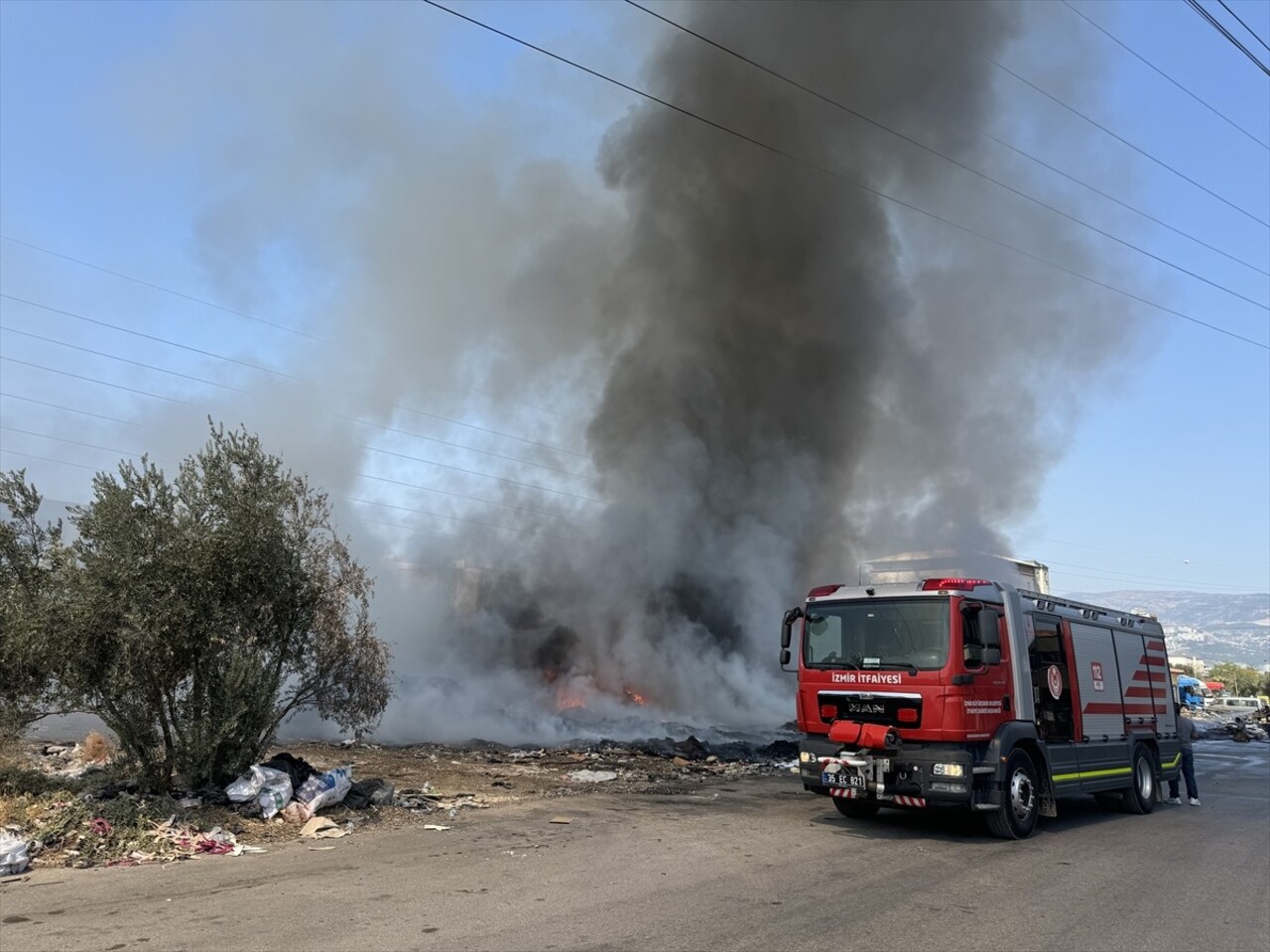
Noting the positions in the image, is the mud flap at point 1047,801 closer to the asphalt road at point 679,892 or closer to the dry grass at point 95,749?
the asphalt road at point 679,892

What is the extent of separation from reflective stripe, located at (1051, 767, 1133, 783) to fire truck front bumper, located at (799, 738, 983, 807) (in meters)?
1.63

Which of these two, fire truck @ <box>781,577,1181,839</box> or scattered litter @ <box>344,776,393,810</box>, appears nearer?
fire truck @ <box>781,577,1181,839</box>

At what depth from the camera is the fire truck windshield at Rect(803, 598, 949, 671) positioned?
27.6 feet

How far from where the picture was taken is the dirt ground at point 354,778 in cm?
697

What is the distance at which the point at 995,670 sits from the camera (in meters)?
8.49

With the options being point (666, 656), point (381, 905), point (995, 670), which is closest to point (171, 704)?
point (381, 905)

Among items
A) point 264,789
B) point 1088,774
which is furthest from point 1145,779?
point 264,789

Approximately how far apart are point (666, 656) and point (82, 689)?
20.4 m

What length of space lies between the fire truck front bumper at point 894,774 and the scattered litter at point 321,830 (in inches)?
185

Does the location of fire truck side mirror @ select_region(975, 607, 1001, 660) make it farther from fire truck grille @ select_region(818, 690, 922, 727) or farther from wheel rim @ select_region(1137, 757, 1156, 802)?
wheel rim @ select_region(1137, 757, 1156, 802)

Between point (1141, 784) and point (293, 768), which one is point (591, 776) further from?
point (1141, 784)

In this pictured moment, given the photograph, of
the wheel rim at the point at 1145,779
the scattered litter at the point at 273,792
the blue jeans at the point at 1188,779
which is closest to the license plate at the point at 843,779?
the wheel rim at the point at 1145,779

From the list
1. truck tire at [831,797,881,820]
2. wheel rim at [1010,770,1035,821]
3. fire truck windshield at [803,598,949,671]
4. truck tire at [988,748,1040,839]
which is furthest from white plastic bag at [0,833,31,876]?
wheel rim at [1010,770,1035,821]

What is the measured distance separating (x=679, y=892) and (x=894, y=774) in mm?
3180
